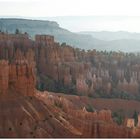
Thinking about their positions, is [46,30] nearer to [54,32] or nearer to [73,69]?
[54,32]

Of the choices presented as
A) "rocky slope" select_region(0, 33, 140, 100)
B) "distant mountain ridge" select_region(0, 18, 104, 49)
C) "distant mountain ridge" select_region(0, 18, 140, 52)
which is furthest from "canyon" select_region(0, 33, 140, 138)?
"distant mountain ridge" select_region(0, 18, 104, 49)

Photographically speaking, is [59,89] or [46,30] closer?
[59,89]

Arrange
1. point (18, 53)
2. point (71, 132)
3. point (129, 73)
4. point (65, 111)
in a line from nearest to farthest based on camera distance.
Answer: point (71, 132) → point (65, 111) → point (18, 53) → point (129, 73)

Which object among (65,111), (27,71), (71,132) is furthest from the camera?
(65,111)

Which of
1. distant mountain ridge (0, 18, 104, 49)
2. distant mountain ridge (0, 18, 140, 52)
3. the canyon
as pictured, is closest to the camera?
the canyon

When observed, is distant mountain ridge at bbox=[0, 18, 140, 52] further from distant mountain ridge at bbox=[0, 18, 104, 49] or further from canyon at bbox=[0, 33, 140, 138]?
canyon at bbox=[0, 33, 140, 138]

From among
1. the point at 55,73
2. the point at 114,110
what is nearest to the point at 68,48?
the point at 55,73

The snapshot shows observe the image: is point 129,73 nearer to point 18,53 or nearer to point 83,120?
point 18,53

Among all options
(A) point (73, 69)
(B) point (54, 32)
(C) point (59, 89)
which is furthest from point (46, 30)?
(C) point (59, 89)
